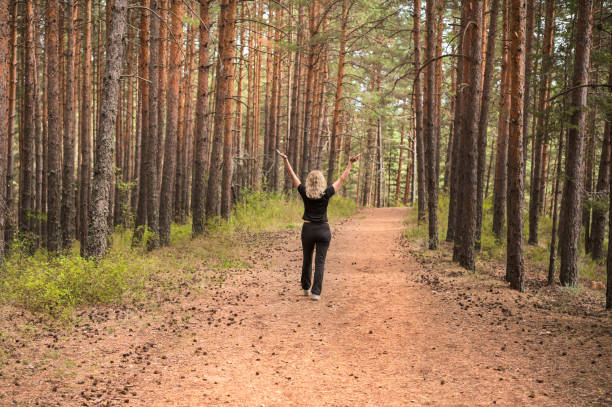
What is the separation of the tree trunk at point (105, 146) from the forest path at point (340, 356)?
269 cm

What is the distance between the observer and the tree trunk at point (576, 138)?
9.16 m

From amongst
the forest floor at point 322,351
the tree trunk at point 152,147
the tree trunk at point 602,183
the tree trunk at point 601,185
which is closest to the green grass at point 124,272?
the forest floor at point 322,351

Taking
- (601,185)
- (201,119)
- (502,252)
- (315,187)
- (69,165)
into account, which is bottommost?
(502,252)

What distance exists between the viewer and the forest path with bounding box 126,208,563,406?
14.8 ft

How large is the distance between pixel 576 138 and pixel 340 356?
7.56 metres

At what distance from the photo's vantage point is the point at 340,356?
18.5ft

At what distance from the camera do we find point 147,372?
194 inches

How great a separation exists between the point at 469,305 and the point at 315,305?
8.88 feet

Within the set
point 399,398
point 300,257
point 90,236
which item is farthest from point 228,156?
point 399,398

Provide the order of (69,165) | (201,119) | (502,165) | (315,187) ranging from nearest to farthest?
(315,187) → (69,165) → (201,119) → (502,165)

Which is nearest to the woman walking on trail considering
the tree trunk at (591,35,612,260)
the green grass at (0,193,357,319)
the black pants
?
the black pants

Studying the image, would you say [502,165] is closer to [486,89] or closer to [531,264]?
[531,264]

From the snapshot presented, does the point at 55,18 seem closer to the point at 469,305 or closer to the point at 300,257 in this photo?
the point at 300,257

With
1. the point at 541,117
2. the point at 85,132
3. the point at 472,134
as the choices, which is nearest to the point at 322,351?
the point at 472,134
